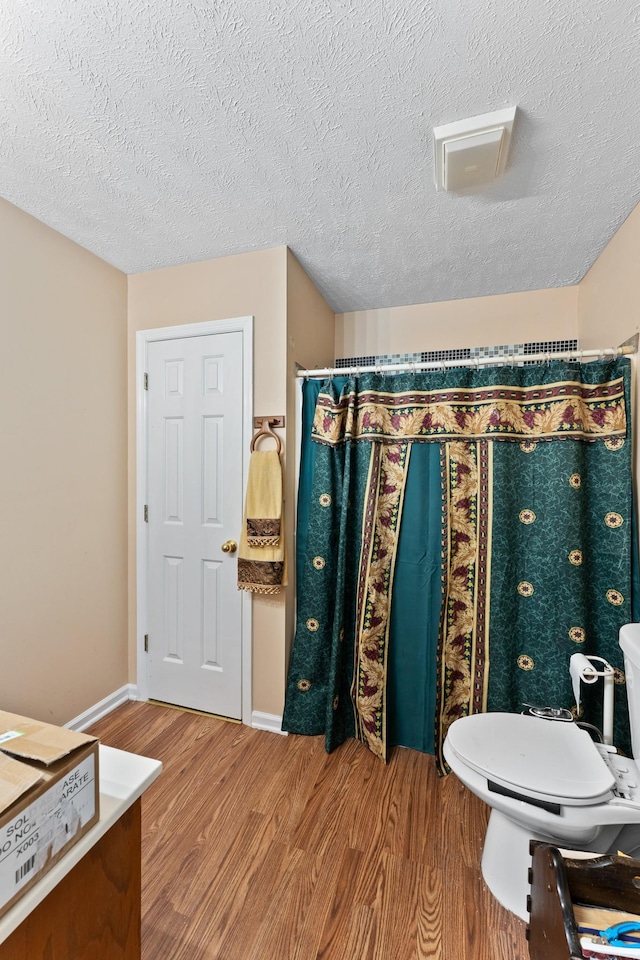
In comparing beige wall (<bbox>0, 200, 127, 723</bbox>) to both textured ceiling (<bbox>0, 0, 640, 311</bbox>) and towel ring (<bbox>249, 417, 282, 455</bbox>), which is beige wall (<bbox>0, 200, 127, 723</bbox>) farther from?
towel ring (<bbox>249, 417, 282, 455</bbox>)

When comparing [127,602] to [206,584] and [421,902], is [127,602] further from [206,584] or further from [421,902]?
[421,902]

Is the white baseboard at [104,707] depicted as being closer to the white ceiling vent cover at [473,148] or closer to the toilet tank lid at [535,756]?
the toilet tank lid at [535,756]

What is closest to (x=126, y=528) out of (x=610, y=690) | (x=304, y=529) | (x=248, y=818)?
(x=304, y=529)

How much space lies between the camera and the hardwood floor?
1.16 meters

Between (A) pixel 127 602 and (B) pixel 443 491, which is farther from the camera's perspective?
(A) pixel 127 602

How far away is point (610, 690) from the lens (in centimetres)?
146

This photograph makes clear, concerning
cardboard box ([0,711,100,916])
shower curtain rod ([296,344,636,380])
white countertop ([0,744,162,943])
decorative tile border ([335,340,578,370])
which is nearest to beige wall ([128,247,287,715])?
shower curtain rod ([296,344,636,380])

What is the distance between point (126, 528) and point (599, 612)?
2334 mm

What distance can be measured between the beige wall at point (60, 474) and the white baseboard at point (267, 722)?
31.8 inches

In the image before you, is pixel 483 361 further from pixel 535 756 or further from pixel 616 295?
pixel 535 756

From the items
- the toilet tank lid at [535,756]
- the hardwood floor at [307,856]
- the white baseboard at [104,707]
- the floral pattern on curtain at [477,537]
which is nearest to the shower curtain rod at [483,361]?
the floral pattern on curtain at [477,537]

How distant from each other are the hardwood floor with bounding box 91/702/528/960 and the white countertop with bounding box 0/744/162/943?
83cm

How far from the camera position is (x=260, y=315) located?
6.62ft

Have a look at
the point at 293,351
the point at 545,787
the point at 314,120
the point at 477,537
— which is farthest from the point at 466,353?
the point at 545,787
